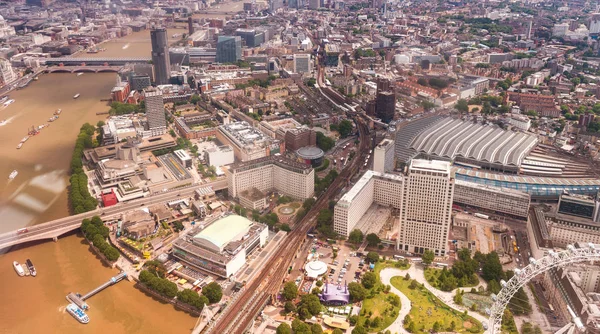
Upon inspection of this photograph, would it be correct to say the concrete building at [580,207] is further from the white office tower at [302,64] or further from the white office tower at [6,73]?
the white office tower at [6,73]

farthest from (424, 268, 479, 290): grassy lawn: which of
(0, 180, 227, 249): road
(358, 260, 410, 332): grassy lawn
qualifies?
(0, 180, 227, 249): road

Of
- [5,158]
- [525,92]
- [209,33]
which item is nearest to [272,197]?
[5,158]

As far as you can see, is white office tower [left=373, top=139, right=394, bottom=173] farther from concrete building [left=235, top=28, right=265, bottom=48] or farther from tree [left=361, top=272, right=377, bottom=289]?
concrete building [left=235, top=28, right=265, bottom=48]

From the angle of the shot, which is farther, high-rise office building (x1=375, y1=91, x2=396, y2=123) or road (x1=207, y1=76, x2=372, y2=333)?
high-rise office building (x1=375, y1=91, x2=396, y2=123)

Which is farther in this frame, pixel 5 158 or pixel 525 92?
pixel 525 92

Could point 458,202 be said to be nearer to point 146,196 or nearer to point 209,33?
point 146,196
